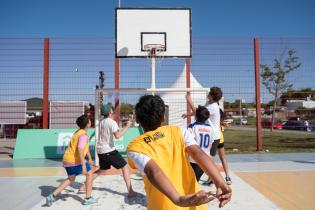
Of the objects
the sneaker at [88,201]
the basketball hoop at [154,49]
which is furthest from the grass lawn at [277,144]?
the sneaker at [88,201]

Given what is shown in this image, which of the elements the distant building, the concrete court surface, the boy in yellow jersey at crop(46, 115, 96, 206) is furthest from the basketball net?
the distant building

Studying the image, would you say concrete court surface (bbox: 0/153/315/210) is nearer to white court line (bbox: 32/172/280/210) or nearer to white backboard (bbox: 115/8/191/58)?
white court line (bbox: 32/172/280/210)

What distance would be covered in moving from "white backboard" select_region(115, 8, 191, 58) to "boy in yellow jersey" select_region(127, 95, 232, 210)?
7834mm

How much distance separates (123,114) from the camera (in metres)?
10.4

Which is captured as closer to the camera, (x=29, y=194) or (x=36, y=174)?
(x=29, y=194)

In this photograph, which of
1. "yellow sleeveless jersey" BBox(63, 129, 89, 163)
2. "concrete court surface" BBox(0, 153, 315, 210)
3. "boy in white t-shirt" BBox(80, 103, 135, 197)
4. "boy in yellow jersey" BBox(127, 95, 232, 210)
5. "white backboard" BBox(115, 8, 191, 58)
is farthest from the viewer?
"white backboard" BBox(115, 8, 191, 58)

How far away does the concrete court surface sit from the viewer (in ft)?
16.2

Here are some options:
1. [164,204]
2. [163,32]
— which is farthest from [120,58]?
[164,204]

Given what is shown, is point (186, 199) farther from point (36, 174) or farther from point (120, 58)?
point (120, 58)

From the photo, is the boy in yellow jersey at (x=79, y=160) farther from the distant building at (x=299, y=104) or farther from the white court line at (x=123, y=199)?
Result: the distant building at (x=299, y=104)

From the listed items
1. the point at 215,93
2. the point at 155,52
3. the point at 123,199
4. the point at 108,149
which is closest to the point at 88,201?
the point at 123,199

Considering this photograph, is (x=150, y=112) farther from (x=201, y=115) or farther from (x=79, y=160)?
(x=79, y=160)

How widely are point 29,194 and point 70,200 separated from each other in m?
0.99

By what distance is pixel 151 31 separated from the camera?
9.84 meters
